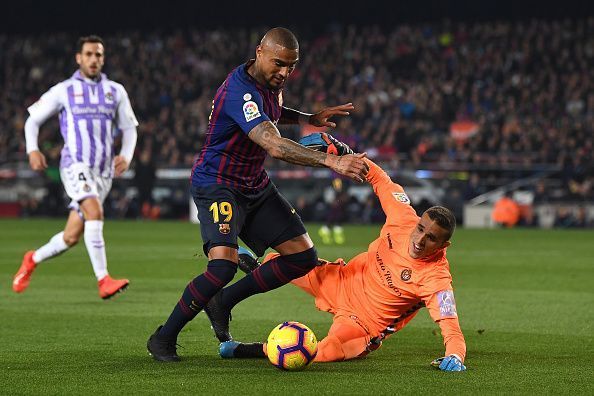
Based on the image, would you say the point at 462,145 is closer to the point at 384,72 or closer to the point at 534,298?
the point at 384,72

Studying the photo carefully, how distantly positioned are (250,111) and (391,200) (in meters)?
1.40

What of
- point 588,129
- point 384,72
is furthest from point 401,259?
point 384,72

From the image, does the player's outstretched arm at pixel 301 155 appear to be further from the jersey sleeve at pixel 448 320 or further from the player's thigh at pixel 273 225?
the jersey sleeve at pixel 448 320

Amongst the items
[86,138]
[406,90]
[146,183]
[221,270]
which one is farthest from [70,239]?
[406,90]

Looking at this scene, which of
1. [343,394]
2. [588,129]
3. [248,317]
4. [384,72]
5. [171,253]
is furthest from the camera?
[384,72]

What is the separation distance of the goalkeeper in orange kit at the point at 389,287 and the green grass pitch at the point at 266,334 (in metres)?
0.15

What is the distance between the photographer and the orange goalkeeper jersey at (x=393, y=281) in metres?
6.57

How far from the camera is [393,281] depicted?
6.92m

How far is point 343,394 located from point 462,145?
24893 millimetres

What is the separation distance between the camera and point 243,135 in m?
6.66

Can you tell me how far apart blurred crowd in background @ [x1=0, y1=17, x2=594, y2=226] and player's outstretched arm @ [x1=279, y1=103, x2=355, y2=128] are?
17.9 metres

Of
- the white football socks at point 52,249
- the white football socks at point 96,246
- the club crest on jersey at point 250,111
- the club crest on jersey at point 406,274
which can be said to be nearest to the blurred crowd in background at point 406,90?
the white football socks at point 52,249

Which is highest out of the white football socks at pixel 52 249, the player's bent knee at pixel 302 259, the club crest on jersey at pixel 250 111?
the club crest on jersey at pixel 250 111

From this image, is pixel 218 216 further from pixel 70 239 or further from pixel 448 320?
pixel 70 239
